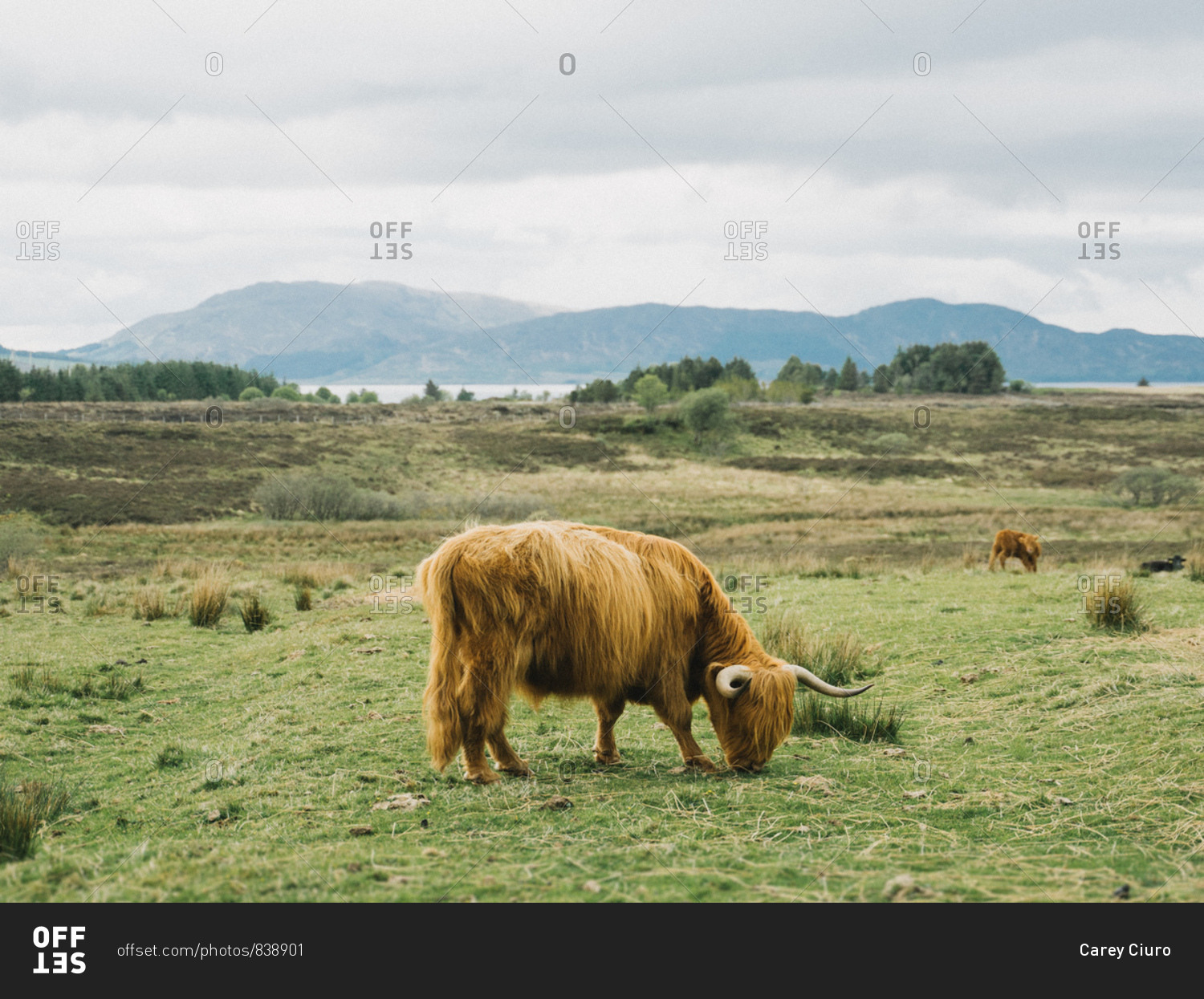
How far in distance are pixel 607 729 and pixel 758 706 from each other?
1.26 m

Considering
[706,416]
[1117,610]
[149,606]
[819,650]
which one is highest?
[706,416]

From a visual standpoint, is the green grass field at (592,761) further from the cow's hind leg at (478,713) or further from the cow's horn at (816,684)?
the cow's horn at (816,684)

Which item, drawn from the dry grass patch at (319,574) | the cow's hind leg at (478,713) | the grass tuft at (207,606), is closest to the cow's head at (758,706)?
the cow's hind leg at (478,713)

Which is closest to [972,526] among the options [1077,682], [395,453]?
[1077,682]

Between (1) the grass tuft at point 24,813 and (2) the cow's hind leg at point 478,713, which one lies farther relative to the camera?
(2) the cow's hind leg at point 478,713

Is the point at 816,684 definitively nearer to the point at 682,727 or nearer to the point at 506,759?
the point at 682,727

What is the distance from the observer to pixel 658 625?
6.85 meters

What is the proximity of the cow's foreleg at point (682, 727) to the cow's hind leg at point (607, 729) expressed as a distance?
0.33 m

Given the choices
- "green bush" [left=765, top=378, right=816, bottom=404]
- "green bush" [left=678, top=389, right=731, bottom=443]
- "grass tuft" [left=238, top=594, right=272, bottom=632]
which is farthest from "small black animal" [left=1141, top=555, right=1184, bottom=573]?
"green bush" [left=765, top=378, right=816, bottom=404]

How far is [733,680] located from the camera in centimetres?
655

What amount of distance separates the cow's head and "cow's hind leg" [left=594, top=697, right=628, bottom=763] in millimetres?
846

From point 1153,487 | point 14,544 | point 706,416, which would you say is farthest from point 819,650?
point 706,416

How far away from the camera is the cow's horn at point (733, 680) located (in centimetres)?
652
